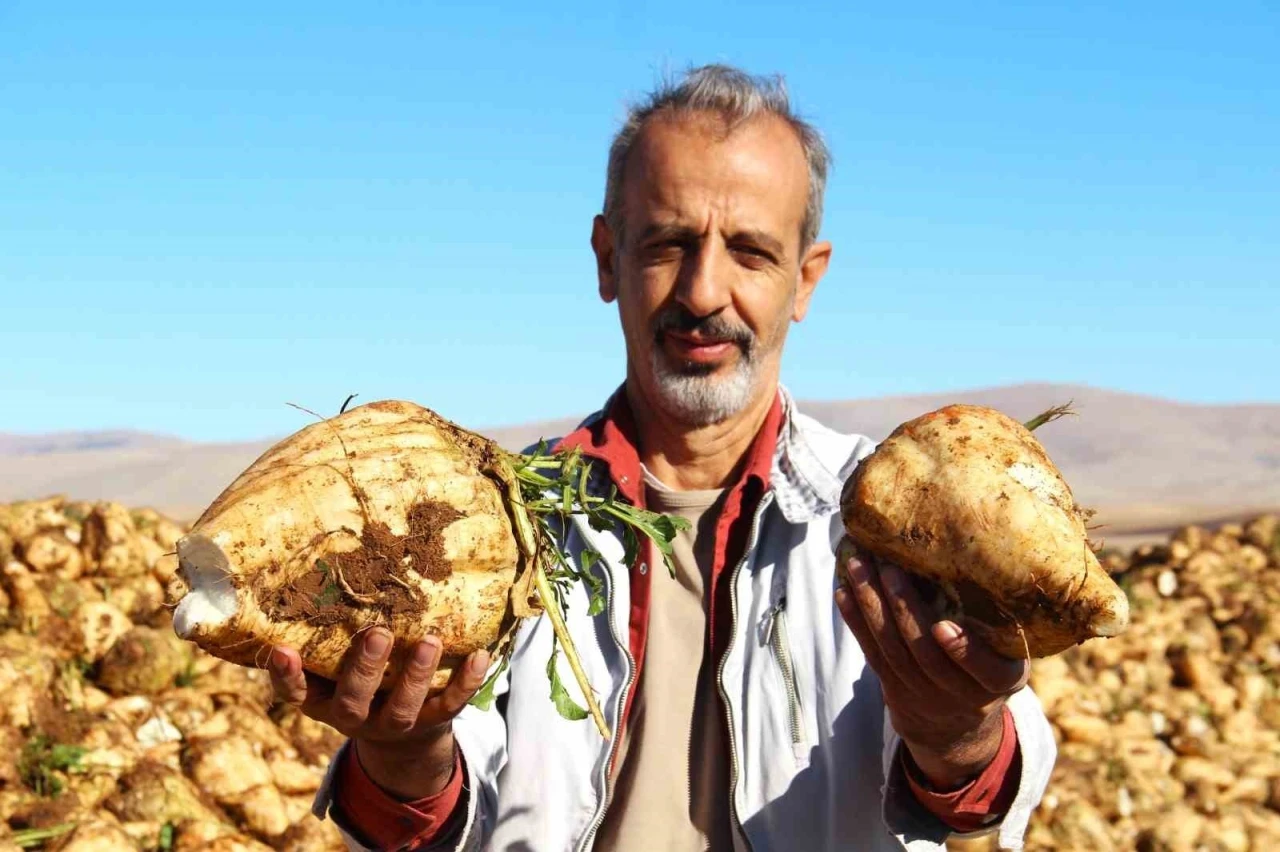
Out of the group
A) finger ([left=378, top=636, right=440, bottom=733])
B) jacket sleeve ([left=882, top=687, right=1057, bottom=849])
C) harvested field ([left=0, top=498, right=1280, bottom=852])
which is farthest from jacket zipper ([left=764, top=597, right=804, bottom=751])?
harvested field ([left=0, top=498, right=1280, bottom=852])

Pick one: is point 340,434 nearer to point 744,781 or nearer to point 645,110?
point 744,781

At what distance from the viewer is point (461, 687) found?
3342mm

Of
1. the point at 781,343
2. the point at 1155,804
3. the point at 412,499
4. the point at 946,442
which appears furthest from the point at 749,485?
the point at 1155,804

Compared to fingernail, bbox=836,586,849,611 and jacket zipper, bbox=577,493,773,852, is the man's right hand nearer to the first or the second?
jacket zipper, bbox=577,493,773,852

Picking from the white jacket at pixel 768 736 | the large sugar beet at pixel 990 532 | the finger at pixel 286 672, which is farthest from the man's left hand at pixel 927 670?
the finger at pixel 286 672

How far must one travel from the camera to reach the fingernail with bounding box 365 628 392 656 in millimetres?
3199

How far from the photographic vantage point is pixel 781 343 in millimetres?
4871

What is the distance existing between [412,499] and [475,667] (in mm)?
465

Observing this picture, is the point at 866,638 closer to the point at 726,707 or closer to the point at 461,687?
the point at 726,707

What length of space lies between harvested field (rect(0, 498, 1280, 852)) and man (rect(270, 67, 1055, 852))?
2.51 metres

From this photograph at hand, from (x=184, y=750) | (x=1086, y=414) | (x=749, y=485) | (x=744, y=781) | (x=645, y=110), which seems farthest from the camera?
(x=1086, y=414)

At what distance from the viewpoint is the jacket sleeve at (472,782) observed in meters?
3.96

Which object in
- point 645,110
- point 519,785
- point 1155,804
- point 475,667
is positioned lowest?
point 1155,804

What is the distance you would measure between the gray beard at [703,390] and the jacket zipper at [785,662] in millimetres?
728
